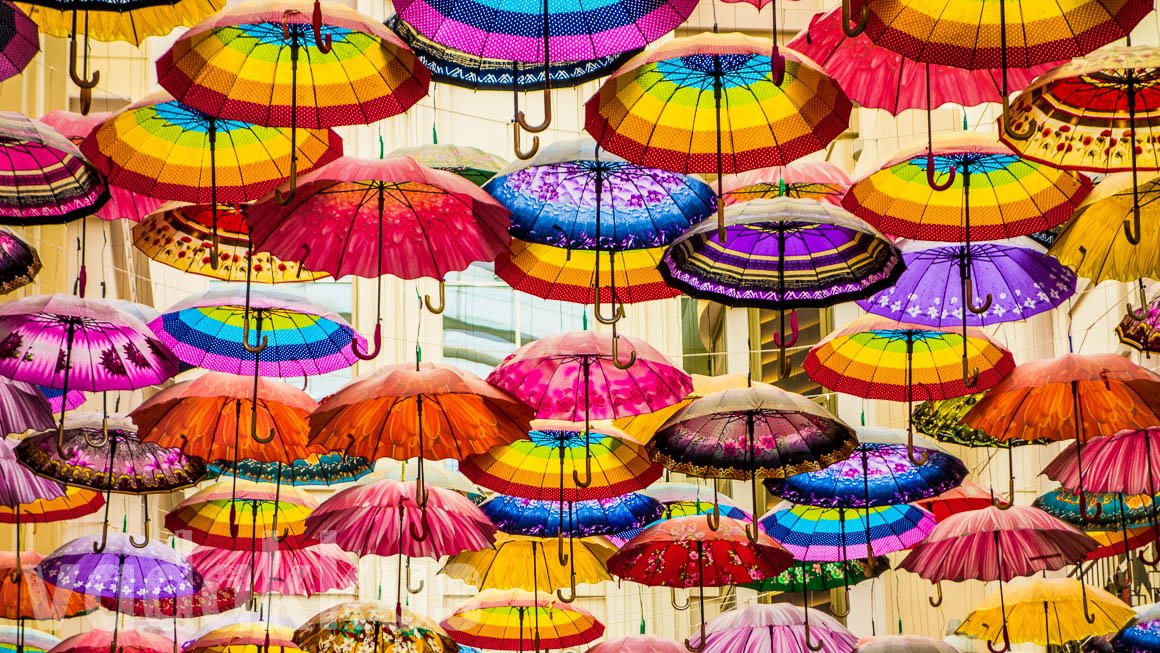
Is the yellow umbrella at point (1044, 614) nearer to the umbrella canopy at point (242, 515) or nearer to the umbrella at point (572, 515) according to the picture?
the umbrella at point (572, 515)

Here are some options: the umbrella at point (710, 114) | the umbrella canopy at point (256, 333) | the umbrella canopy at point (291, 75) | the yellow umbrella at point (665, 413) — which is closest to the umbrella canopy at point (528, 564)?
the yellow umbrella at point (665, 413)

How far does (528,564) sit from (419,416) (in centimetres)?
353

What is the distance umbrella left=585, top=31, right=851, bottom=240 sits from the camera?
665 cm

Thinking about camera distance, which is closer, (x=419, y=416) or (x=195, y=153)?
(x=195, y=153)

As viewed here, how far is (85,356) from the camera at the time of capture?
880cm

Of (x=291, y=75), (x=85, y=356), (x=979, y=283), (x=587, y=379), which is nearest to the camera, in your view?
(x=291, y=75)

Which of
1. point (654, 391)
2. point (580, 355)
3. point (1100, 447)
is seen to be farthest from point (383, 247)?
point (1100, 447)

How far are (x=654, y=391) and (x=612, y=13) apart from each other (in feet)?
9.85

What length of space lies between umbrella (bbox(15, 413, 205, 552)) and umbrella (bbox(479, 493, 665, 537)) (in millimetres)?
1941

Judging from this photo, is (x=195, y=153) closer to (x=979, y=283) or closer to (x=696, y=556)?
(x=979, y=283)

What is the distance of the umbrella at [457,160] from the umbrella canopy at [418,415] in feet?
4.39

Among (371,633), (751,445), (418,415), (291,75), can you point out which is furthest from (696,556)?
(291,75)

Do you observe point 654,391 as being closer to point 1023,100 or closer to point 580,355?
point 580,355

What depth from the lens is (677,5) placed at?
6.12 metres
